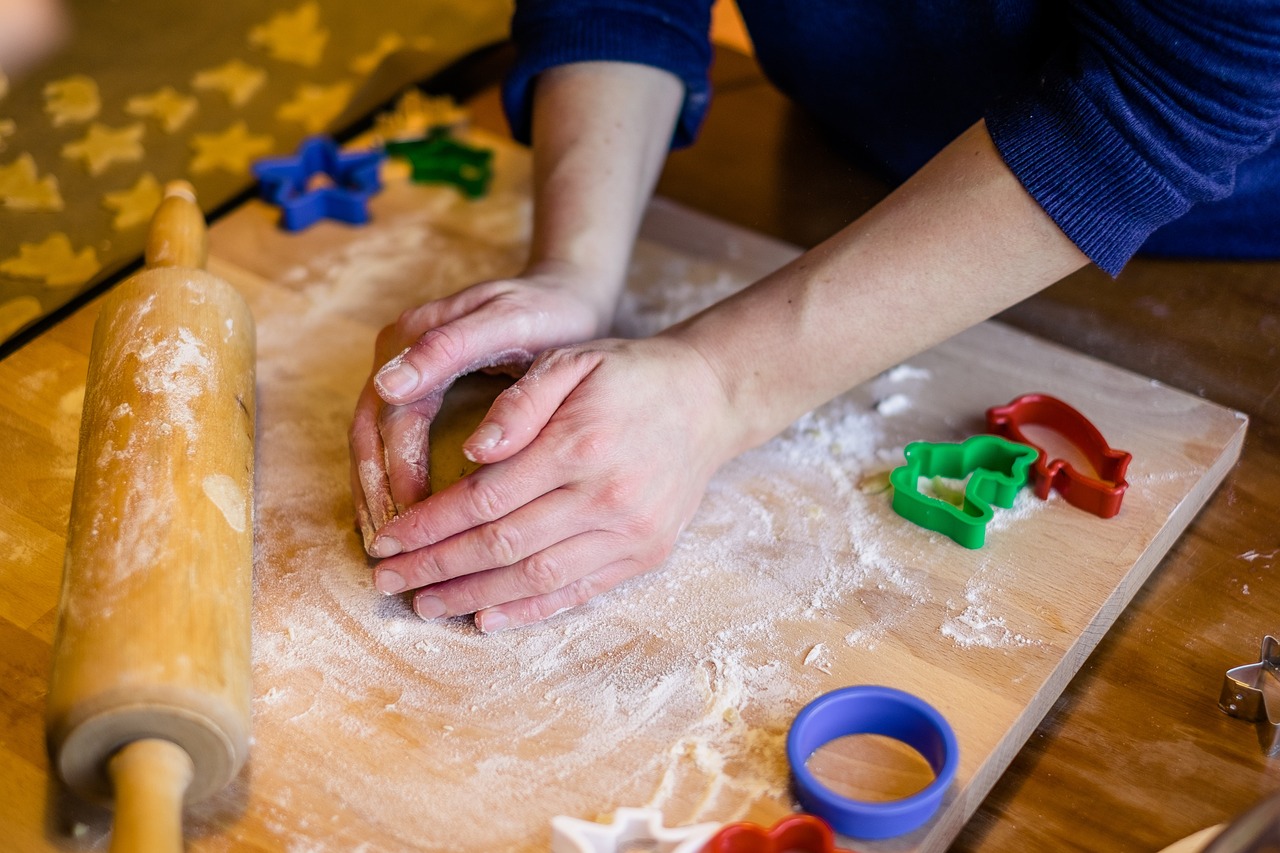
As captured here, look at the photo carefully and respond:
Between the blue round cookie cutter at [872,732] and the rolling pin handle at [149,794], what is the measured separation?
40 centimetres

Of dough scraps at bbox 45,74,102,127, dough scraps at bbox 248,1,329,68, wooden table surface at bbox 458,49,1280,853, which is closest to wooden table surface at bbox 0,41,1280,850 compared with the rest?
wooden table surface at bbox 458,49,1280,853

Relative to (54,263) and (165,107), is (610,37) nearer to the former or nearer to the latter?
(165,107)

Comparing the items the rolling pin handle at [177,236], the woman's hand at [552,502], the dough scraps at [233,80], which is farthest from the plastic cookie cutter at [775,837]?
the dough scraps at [233,80]

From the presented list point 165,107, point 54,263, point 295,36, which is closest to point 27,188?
point 54,263

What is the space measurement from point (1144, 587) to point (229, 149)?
1146mm

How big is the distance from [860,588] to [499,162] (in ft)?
2.69

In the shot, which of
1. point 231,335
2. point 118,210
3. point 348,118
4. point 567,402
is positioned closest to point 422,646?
point 567,402

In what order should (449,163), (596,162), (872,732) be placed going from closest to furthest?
(872,732), (596,162), (449,163)

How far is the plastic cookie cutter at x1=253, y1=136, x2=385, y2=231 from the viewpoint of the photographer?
1.37m

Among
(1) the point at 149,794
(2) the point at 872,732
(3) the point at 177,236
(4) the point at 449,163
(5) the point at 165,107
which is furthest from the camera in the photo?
(4) the point at 449,163

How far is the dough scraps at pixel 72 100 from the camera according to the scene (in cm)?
119

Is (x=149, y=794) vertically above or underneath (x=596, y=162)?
underneath

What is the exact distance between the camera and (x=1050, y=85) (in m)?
0.94

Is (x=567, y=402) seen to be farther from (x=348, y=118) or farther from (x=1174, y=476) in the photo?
(x=348, y=118)
